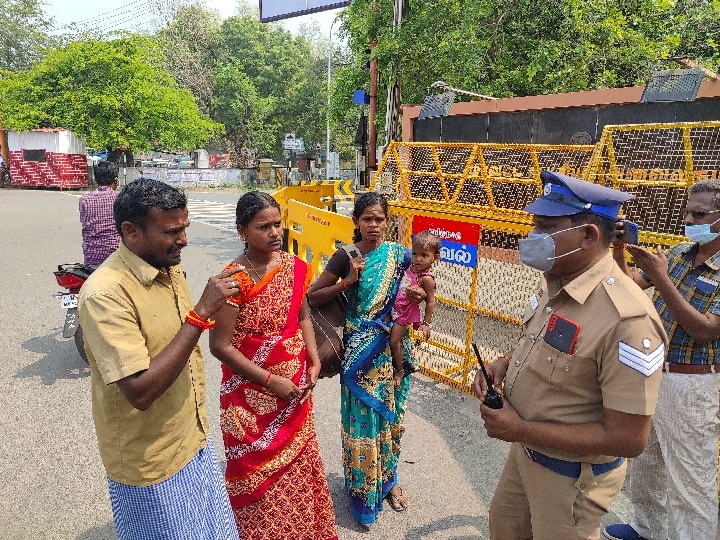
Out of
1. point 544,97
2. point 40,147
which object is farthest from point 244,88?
point 544,97

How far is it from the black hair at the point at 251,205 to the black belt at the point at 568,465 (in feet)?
5.04

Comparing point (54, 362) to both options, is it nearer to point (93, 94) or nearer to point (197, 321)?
point (197, 321)

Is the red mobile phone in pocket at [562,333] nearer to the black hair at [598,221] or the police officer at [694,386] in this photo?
the black hair at [598,221]

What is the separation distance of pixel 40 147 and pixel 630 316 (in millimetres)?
30015

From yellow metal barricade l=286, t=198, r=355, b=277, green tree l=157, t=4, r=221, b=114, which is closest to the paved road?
yellow metal barricade l=286, t=198, r=355, b=277

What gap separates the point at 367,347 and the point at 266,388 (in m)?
0.74

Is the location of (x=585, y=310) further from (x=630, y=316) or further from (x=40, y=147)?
(x=40, y=147)

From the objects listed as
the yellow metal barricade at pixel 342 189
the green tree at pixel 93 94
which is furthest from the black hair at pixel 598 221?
the green tree at pixel 93 94

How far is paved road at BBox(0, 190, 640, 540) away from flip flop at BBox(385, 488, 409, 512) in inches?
1.8

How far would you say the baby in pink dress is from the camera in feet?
9.79

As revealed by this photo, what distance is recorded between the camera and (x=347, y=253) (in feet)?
9.66

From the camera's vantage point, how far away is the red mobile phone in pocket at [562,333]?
65.1 inches

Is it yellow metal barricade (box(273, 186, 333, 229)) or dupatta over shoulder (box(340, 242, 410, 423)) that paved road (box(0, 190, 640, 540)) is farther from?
yellow metal barricade (box(273, 186, 333, 229))

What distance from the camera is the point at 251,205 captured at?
2.39 metres
